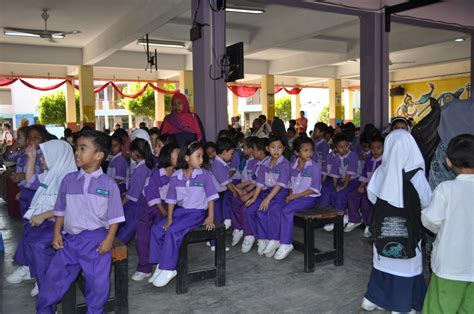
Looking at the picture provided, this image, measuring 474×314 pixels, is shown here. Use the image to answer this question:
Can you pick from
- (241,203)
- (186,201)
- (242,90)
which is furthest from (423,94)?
(186,201)

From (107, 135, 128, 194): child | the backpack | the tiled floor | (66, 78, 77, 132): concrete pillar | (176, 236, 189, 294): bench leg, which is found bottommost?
the tiled floor

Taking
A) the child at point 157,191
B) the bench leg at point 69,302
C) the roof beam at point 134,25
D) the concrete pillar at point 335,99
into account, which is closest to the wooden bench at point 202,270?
the child at point 157,191

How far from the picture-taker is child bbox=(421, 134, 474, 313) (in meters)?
2.13

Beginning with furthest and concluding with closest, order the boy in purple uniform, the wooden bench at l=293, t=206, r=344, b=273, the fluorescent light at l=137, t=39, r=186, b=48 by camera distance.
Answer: the fluorescent light at l=137, t=39, r=186, b=48, the boy in purple uniform, the wooden bench at l=293, t=206, r=344, b=273

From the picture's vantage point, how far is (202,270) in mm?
3283

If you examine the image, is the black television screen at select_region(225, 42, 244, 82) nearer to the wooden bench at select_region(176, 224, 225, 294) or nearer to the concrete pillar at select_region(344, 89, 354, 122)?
the wooden bench at select_region(176, 224, 225, 294)

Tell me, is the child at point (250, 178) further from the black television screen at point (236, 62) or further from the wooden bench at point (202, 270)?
the black television screen at point (236, 62)

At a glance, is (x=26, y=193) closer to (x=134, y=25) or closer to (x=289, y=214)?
(x=289, y=214)

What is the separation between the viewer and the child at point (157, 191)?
11.7 ft

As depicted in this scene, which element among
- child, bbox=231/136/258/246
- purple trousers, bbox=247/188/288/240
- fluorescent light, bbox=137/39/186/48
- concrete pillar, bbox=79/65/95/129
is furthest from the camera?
concrete pillar, bbox=79/65/95/129

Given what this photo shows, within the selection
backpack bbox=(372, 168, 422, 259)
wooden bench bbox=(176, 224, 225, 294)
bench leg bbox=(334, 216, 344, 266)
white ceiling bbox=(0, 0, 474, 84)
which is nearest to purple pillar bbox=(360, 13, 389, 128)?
white ceiling bbox=(0, 0, 474, 84)

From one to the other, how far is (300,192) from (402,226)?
1.53 m

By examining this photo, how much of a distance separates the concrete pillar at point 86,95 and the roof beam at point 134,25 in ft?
1.74

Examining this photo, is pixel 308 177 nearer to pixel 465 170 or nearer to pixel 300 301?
pixel 300 301
